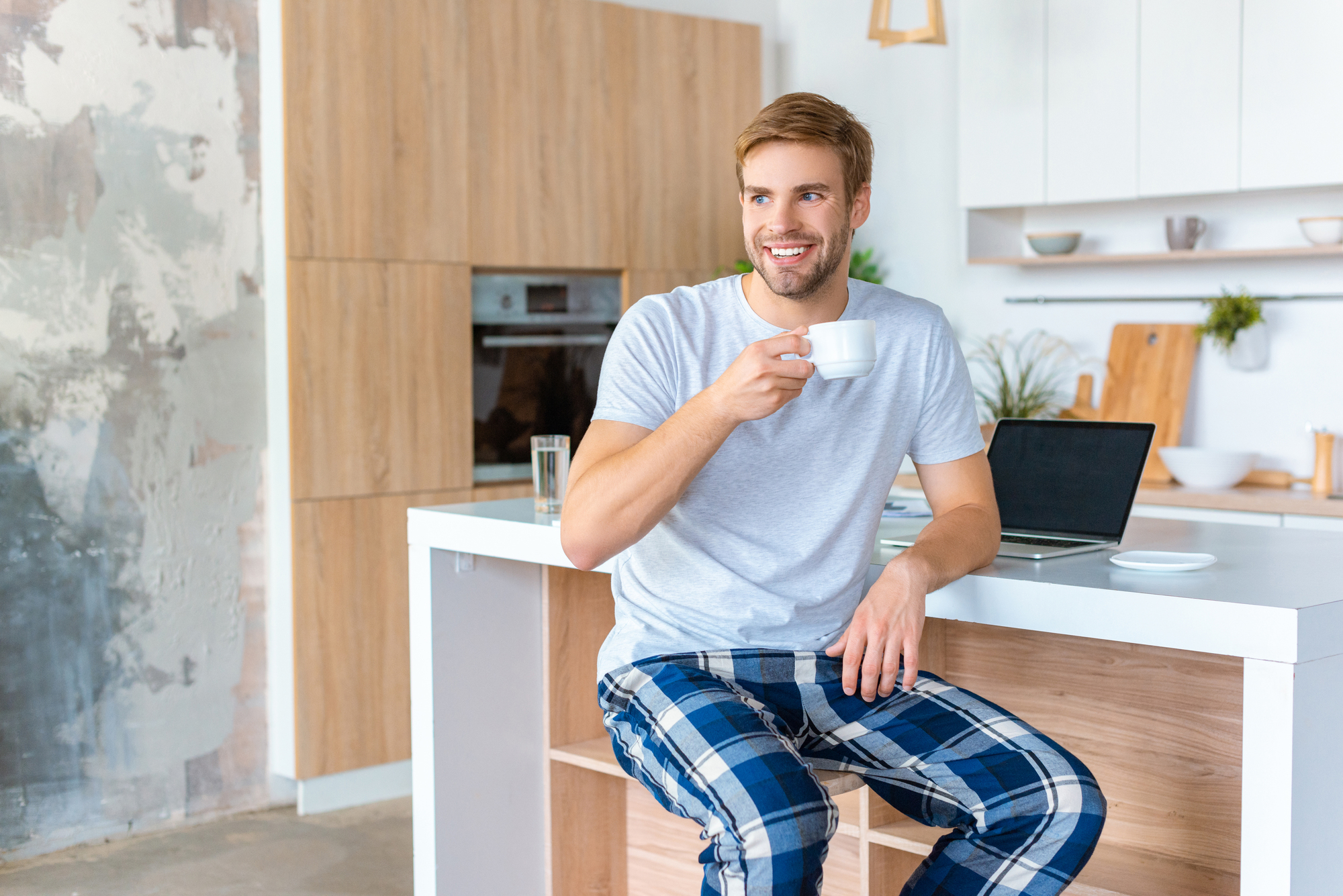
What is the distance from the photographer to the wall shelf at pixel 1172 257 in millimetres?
3607

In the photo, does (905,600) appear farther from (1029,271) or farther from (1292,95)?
(1029,271)

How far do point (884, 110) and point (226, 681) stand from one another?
9.58 feet

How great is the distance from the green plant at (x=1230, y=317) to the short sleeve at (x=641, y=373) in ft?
8.73

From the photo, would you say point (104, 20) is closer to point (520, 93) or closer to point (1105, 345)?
point (520, 93)

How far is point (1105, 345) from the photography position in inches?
167

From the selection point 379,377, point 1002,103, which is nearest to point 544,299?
point 379,377

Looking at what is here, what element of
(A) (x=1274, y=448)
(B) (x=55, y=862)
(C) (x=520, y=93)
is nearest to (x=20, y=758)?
(B) (x=55, y=862)

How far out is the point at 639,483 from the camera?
1.56 meters

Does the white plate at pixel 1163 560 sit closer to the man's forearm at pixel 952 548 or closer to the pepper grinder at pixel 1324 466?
the man's forearm at pixel 952 548

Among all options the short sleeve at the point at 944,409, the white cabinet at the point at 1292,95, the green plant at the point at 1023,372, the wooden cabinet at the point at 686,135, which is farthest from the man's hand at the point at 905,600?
the wooden cabinet at the point at 686,135

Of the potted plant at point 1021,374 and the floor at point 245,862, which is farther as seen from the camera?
the potted plant at point 1021,374

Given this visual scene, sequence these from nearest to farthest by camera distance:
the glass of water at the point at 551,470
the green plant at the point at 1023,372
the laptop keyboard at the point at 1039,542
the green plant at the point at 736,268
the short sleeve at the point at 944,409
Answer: the short sleeve at the point at 944,409, the laptop keyboard at the point at 1039,542, the glass of water at the point at 551,470, the green plant at the point at 1023,372, the green plant at the point at 736,268

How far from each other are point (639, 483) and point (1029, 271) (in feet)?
10.5

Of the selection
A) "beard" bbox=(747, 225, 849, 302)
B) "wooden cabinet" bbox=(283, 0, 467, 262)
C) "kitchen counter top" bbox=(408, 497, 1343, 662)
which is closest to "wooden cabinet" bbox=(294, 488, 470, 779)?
"wooden cabinet" bbox=(283, 0, 467, 262)
